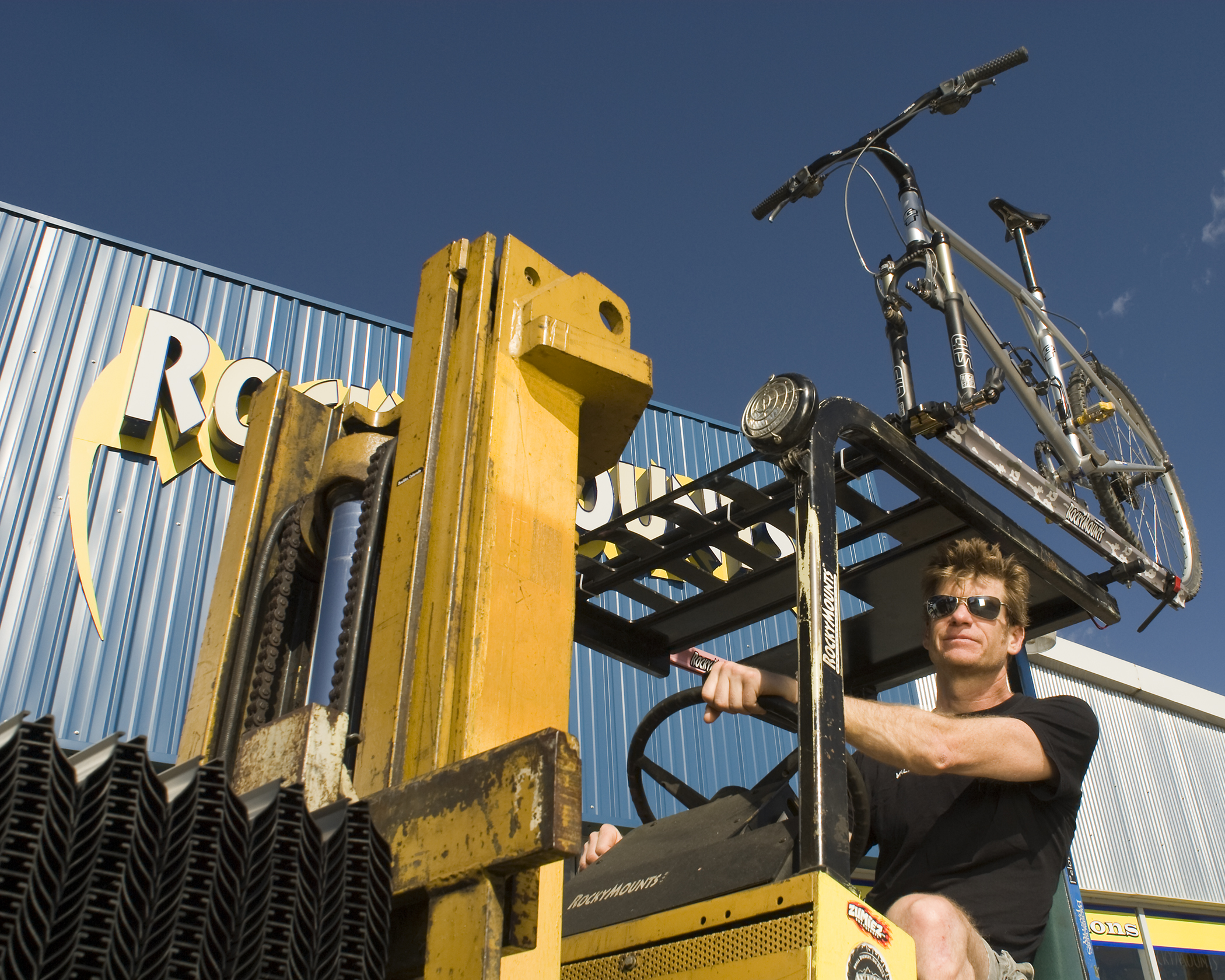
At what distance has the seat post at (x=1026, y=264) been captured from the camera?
8.79 m

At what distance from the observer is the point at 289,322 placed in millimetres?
12047

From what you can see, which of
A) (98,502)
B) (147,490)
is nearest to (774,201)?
(147,490)

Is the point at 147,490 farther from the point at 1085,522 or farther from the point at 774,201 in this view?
the point at 1085,522

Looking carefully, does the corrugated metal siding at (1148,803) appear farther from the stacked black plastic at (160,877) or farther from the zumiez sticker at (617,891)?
the stacked black plastic at (160,877)

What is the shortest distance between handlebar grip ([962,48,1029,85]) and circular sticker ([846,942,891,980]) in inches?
297

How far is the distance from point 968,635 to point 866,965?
170cm

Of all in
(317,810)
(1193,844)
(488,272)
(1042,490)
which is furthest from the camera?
(1193,844)

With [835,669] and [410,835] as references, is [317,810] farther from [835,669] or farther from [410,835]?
[835,669]

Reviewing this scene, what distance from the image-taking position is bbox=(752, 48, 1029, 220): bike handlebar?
828 cm

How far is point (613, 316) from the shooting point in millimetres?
2570

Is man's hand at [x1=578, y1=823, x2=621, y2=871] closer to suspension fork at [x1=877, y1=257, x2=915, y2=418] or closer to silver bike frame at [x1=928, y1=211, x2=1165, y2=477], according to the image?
suspension fork at [x1=877, y1=257, x2=915, y2=418]

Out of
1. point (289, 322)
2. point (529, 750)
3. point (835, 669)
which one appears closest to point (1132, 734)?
point (289, 322)

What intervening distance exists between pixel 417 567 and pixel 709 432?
13175 millimetres

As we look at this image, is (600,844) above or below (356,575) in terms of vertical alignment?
below
